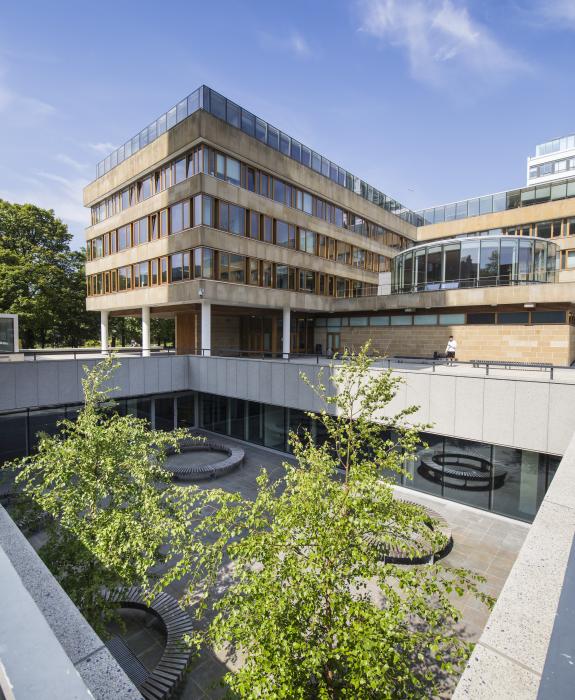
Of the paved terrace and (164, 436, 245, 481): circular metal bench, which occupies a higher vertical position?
(164, 436, 245, 481): circular metal bench

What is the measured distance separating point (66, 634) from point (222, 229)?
73.0 ft

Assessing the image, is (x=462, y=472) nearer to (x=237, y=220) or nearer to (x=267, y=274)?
(x=267, y=274)

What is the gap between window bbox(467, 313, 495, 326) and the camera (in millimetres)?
23508

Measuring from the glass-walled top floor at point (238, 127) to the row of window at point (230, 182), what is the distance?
7.03 feet

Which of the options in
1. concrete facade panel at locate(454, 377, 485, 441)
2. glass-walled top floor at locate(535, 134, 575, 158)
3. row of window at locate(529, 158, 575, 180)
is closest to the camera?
concrete facade panel at locate(454, 377, 485, 441)

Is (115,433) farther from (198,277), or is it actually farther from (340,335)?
(340,335)

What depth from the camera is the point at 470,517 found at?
13.9 meters

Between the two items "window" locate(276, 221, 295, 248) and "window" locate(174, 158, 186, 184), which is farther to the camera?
"window" locate(276, 221, 295, 248)

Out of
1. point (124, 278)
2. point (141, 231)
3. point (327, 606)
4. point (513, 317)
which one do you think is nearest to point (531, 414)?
point (327, 606)

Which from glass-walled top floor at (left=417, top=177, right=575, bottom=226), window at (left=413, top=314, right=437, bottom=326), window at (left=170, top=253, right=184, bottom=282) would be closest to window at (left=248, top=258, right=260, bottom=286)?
window at (left=170, top=253, right=184, bottom=282)

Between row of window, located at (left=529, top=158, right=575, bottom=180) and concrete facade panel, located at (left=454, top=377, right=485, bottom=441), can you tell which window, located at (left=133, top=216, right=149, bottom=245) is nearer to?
concrete facade panel, located at (left=454, top=377, right=485, bottom=441)

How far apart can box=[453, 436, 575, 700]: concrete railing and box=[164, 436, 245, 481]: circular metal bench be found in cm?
1231

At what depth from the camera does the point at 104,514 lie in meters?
7.20

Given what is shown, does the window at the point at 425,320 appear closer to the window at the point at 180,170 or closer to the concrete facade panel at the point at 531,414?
the concrete facade panel at the point at 531,414
